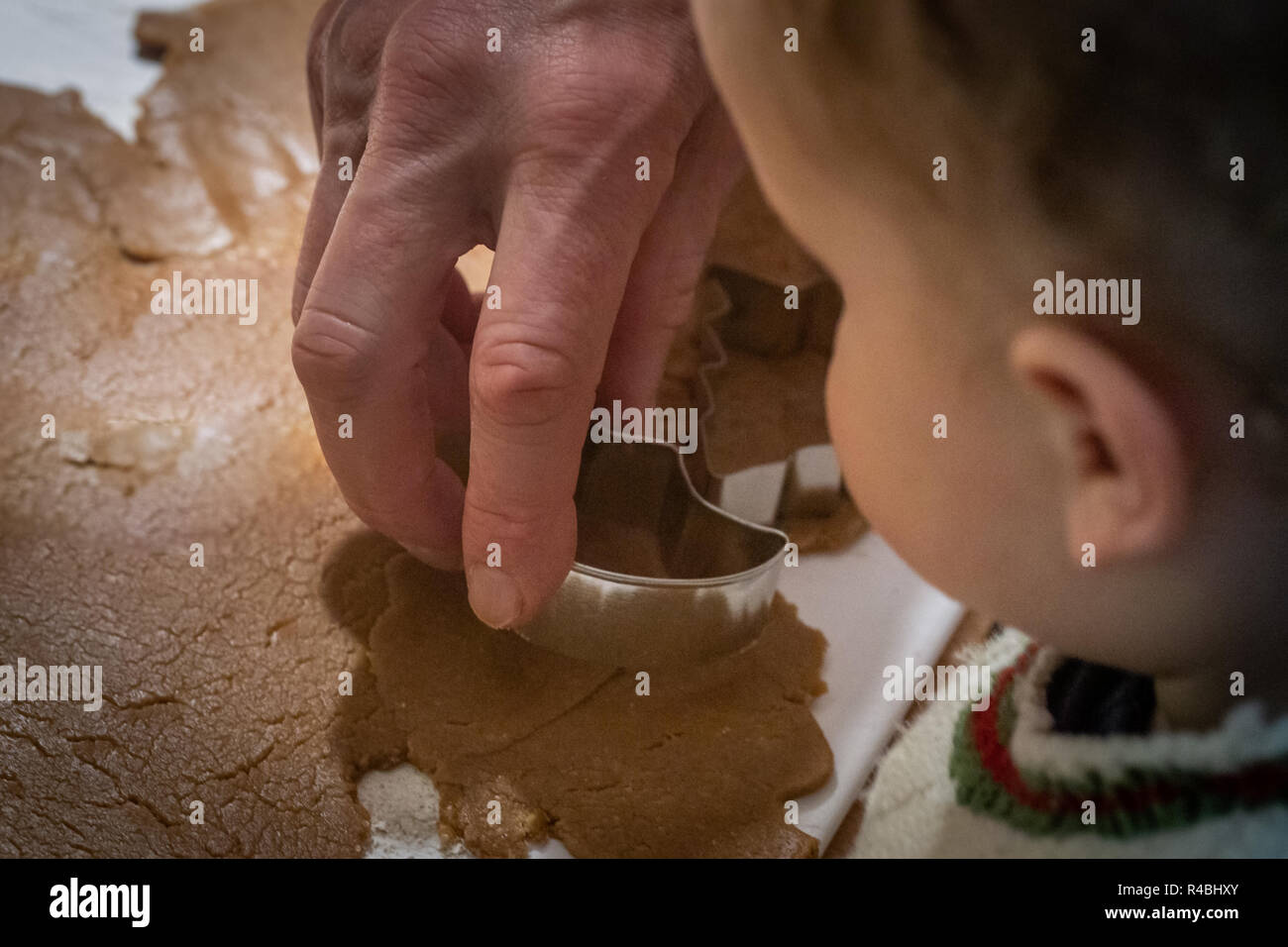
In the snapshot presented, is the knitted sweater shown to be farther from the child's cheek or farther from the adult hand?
the adult hand

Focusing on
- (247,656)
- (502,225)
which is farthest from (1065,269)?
(247,656)

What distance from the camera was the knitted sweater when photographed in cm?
42

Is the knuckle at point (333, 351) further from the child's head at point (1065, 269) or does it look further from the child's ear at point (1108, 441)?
the child's ear at point (1108, 441)

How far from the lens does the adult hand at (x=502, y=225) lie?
59 centimetres

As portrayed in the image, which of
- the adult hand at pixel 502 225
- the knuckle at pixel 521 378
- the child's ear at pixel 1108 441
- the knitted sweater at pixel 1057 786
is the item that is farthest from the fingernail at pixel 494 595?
the child's ear at pixel 1108 441

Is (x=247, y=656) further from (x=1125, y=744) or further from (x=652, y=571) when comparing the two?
(x=1125, y=744)

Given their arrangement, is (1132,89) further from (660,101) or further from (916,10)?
(660,101)

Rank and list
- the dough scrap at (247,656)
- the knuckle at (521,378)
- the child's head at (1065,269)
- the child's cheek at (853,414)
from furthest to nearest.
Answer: the dough scrap at (247,656) < the knuckle at (521,378) < the child's cheek at (853,414) < the child's head at (1065,269)

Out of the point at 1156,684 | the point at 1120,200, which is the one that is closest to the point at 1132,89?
the point at 1120,200

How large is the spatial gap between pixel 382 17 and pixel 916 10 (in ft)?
1.48

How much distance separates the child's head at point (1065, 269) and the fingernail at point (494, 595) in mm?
290
